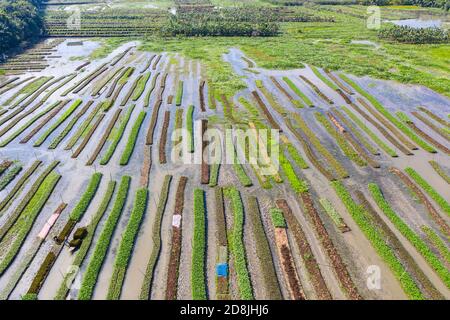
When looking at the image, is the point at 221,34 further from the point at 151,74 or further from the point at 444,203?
the point at 444,203

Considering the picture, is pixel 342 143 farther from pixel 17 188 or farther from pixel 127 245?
pixel 17 188

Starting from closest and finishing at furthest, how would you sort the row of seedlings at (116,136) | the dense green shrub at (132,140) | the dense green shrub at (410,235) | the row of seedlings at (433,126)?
the dense green shrub at (410,235) → the dense green shrub at (132,140) → the row of seedlings at (116,136) → the row of seedlings at (433,126)

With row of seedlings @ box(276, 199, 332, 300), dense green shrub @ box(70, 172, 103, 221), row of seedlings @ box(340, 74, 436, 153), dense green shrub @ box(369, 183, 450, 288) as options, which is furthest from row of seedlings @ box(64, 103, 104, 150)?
row of seedlings @ box(340, 74, 436, 153)

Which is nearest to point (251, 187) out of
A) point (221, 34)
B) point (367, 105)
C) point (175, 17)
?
point (367, 105)

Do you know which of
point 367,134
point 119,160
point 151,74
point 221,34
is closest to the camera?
point 119,160

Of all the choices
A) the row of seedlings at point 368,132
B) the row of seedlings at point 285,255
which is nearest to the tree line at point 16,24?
the row of seedlings at point 368,132

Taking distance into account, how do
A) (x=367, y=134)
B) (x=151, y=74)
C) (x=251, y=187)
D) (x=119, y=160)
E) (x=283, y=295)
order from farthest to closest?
(x=151, y=74) → (x=367, y=134) → (x=119, y=160) → (x=251, y=187) → (x=283, y=295)

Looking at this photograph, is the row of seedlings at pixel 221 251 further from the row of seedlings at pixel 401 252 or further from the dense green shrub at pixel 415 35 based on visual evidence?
the dense green shrub at pixel 415 35
